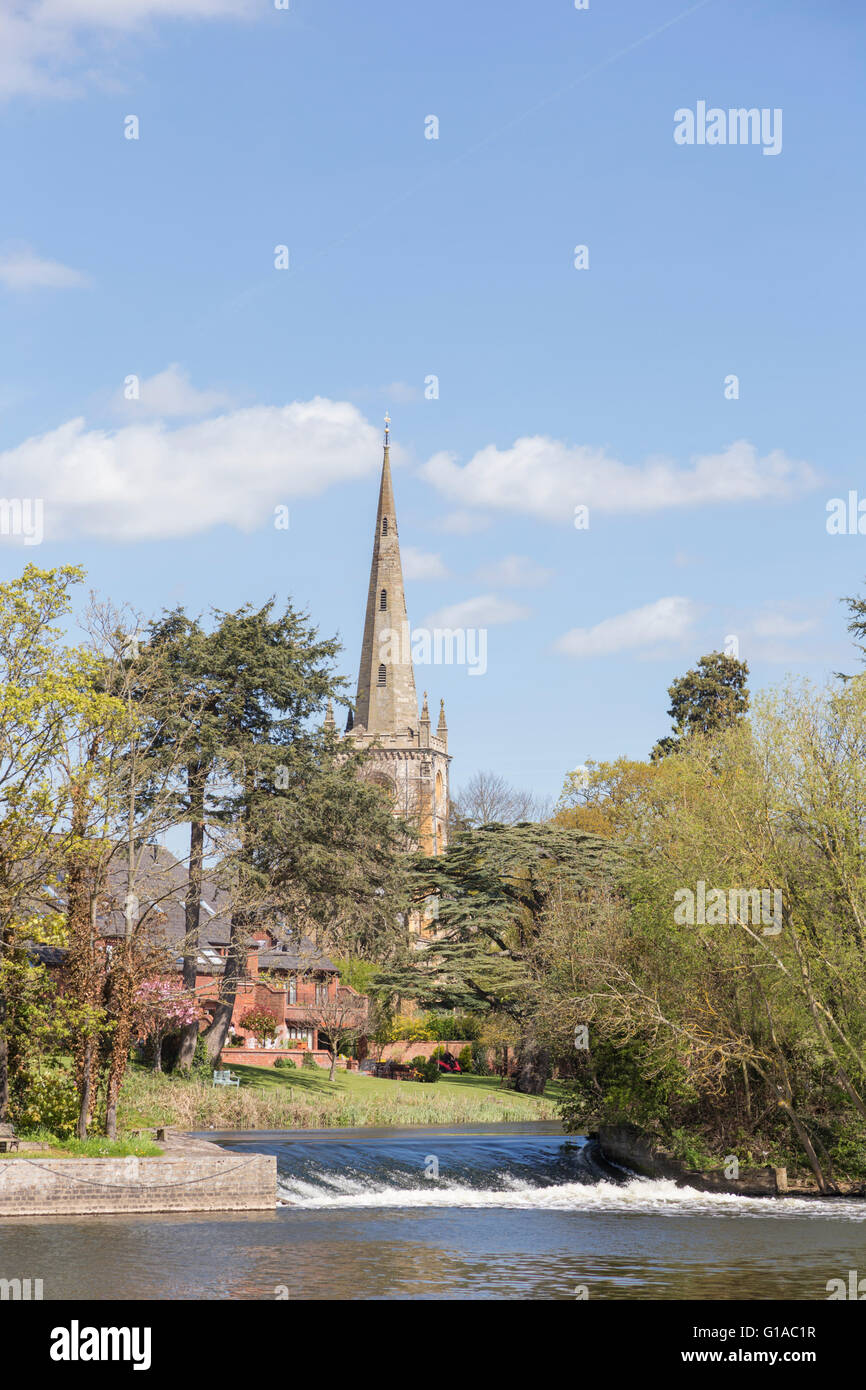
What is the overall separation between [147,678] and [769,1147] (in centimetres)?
2494

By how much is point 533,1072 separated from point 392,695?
80.7m

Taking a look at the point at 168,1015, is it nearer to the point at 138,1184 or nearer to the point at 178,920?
the point at 138,1184

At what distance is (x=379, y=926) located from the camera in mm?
60562

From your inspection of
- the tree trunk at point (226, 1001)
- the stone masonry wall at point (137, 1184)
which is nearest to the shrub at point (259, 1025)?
the tree trunk at point (226, 1001)

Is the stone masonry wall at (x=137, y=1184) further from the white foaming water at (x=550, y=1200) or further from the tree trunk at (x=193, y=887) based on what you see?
the tree trunk at (x=193, y=887)

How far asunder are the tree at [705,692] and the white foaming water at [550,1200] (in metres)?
60.5

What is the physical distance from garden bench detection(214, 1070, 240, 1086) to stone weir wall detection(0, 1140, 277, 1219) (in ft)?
74.6

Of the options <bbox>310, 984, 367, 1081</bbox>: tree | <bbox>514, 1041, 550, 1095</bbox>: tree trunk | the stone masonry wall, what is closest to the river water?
the stone masonry wall

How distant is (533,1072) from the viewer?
70188 millimetres

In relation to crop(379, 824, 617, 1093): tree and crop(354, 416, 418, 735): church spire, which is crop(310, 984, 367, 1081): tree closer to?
crop(379, 824, 617, 1093): tree

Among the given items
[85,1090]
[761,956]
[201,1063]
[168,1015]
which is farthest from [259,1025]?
[761,956]

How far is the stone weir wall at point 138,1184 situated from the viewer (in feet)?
94.8
